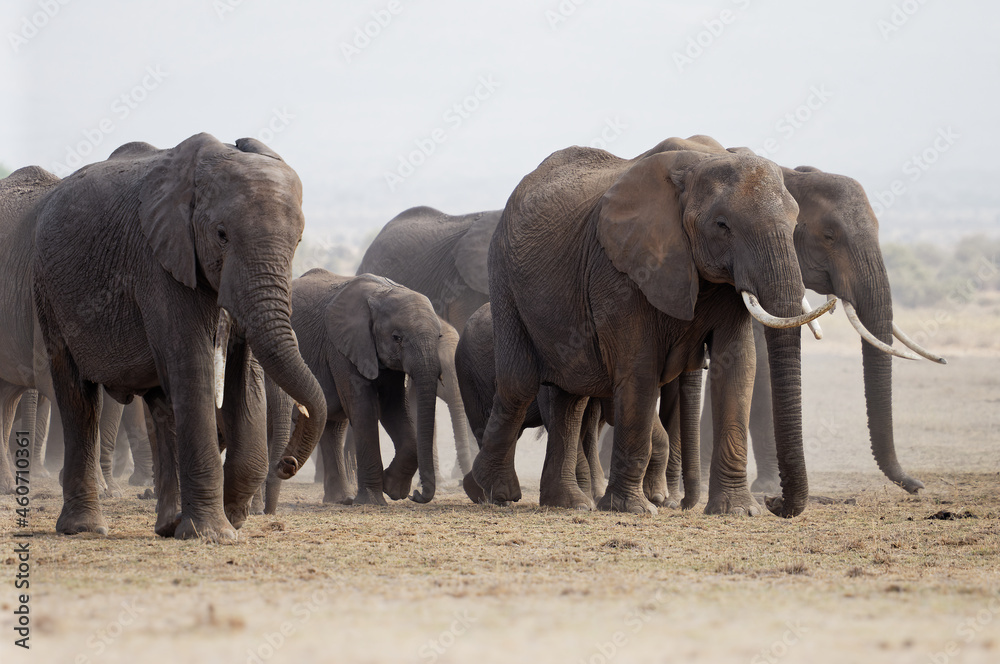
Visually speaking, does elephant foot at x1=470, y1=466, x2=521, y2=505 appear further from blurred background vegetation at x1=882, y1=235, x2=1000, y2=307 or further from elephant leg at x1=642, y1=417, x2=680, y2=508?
blurred background vegetation at x1=882, y1=235, x2=1000, y2=307

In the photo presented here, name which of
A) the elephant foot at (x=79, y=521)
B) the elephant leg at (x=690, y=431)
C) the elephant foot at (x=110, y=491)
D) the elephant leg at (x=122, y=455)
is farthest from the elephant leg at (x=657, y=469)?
the elephant leg at (x=122, y=455)

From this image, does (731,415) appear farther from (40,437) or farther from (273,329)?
(40,437)

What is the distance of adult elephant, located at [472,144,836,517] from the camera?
804 cm

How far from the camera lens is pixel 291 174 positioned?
275 inches

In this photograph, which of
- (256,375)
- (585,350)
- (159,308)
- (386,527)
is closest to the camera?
(159,308)

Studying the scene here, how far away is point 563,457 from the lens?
32.4 ft

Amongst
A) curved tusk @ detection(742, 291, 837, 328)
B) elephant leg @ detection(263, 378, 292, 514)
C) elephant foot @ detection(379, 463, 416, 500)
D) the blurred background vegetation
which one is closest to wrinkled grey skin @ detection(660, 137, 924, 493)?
curved tusk @ detection(742, 291, 837, 328)

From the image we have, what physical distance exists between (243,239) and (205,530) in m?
1.56

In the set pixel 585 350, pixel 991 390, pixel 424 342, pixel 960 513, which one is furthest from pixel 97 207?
pixel 991 390

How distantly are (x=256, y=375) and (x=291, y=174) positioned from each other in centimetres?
127

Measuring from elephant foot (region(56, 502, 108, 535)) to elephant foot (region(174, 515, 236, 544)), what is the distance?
787mm

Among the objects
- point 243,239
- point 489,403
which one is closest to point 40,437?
point 489,403

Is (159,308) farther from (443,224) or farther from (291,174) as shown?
(443,224)

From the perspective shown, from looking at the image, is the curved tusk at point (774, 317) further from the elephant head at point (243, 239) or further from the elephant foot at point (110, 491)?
the elephant foot at point (110, 491)
